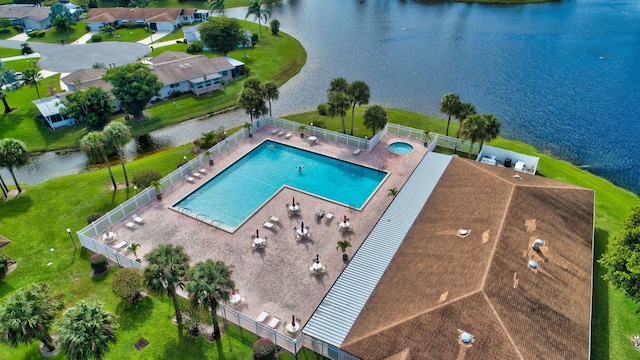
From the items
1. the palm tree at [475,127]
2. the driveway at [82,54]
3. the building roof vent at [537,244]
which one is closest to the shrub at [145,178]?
the palm tree at [475,127]

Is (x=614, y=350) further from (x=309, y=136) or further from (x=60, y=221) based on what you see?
(x=60, y=221)

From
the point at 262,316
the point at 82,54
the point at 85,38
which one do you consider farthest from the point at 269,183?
the point at 85,38

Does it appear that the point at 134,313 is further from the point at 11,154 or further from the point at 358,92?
the point at 358,92

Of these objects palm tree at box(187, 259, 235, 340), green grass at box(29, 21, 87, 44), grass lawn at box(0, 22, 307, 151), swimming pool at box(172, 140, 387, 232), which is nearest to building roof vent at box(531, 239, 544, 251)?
swimming pool at box(172, 140, 387, 232)

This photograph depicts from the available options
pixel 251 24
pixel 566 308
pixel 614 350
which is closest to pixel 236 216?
pixel 566 308

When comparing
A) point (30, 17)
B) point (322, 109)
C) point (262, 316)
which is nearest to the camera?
point (262, 316)

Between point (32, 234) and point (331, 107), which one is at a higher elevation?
point (331, 107)
